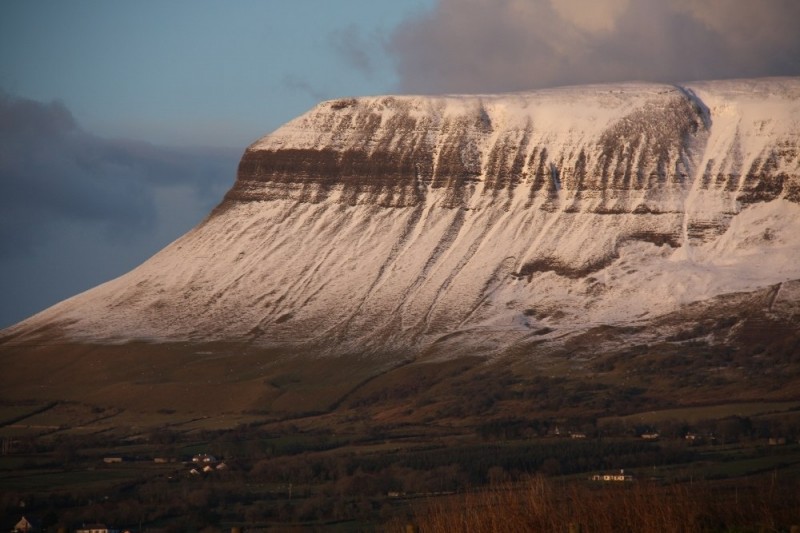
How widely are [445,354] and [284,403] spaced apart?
67.7ft

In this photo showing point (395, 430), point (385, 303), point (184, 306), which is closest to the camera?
point (395, 430)

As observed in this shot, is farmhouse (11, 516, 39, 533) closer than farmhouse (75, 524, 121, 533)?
No

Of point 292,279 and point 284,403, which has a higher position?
point 292,279

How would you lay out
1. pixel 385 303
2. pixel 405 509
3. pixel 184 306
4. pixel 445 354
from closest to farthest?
1. pixel 405 509
2. pixel 445 354
3. pixel 385 303
4. pixel 184 306

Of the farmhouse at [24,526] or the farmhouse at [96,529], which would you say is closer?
the farmhouse at [96,529]

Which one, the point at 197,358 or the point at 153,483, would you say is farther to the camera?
the point at 197,358

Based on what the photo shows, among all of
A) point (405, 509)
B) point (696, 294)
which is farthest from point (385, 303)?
point (405, 509)

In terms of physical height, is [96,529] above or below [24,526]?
below

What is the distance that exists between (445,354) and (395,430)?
26.2m

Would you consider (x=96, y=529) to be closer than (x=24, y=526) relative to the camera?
Yes

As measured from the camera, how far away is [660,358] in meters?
164

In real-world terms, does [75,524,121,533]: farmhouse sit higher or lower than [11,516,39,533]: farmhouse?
lower

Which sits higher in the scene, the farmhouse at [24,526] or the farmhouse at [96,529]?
the farmhouse at [24,526]

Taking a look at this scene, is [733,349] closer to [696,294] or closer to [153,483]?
[696,294]
